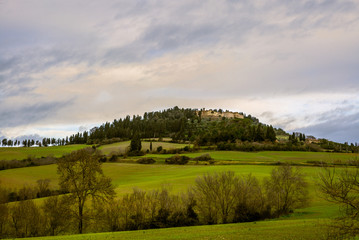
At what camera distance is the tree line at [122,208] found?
44625 mm

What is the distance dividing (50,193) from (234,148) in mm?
102024

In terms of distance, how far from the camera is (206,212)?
156 ft

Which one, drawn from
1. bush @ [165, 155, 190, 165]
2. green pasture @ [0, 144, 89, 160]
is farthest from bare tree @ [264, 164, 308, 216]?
green pasture @ [0, 144, 89, 160]

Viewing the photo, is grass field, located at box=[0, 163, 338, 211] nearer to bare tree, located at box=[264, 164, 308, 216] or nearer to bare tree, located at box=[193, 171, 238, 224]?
bare tree, located at box=[264, 164, 308, 216]

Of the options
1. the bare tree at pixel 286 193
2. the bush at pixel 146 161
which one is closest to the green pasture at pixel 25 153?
the bush at pixel 146 161

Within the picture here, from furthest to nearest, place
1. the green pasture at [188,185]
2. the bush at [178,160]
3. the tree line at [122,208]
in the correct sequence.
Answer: the bush at [178,160], the tree line at [122,208], the green pasture at [188,185]

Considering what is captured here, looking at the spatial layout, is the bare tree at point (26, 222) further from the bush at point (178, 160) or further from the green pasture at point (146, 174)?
the bush at point (178, 160)

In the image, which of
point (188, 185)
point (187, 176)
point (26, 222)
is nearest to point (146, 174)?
point (187, 176)

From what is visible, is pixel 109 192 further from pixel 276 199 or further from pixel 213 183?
pixel 276 199

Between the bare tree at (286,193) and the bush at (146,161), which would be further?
the bush at (146,161)

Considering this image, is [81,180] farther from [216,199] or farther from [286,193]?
[286,193]

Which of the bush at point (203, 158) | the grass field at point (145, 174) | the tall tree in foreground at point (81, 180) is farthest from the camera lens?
the bush at point (203, 158)

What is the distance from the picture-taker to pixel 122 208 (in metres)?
46.0

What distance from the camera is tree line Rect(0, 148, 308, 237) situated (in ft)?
146
